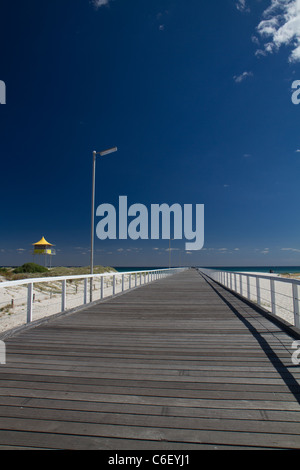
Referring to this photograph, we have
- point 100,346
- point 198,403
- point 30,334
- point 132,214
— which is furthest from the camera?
point 132,214

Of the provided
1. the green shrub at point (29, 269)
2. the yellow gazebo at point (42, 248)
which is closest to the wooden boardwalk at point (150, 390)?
the green shrub at point (29, 269)

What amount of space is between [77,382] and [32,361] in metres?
0.87

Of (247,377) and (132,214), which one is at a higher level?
(132,214)

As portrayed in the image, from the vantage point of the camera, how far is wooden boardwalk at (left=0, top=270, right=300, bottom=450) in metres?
1.90

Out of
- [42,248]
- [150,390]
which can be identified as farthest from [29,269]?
[150,390]

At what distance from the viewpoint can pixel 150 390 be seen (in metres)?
2.57

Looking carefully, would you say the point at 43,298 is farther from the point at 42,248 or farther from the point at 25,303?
the point at 42,248

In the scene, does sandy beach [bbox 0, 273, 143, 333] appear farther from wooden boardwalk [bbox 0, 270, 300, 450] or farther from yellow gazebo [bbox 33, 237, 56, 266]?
yellow gazebo [bbox 33, 237, 56, 266]

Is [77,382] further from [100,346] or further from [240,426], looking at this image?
[240,426]

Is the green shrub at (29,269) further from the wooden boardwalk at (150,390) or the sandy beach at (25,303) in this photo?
the wooden boardwalk at (150,390)

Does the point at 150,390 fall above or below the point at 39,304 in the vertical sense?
above

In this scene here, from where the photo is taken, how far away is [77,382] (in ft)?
8.99
